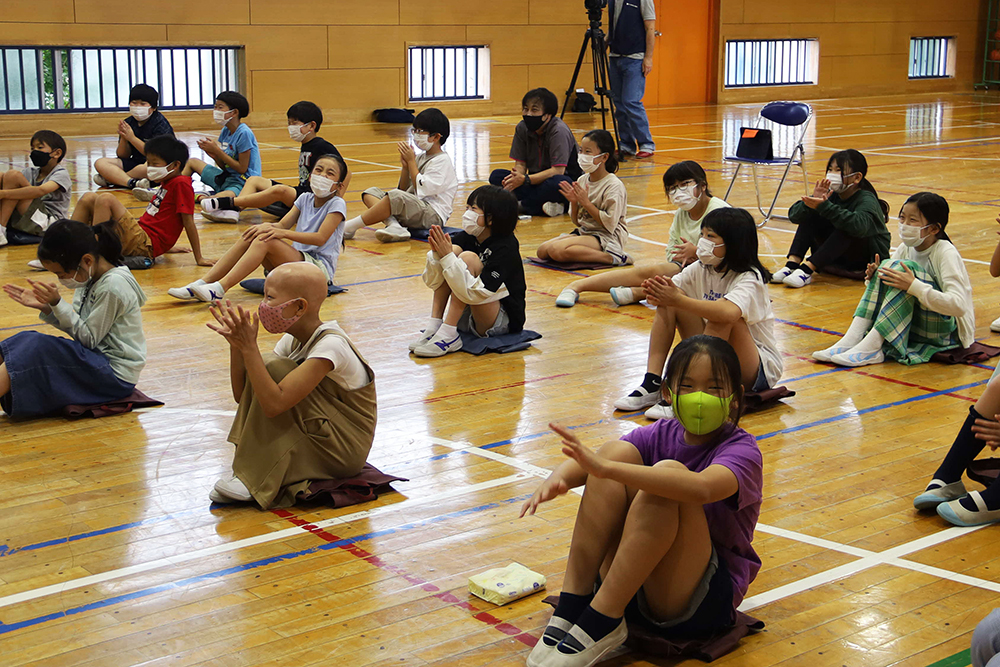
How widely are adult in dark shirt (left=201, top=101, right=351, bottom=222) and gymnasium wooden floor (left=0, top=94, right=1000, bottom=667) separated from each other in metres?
1.46

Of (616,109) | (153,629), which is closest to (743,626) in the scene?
(153,629)

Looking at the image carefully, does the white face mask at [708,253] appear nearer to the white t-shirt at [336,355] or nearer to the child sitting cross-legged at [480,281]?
the child sitting cross-legged at [480,281]

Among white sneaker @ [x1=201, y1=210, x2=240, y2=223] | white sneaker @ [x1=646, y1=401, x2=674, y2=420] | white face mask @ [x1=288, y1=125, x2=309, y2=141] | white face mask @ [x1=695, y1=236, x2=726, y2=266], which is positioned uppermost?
white face mask @ [x1=288, y1=125, x2=309, y2=141]

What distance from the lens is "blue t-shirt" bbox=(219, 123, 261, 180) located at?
8.47 meters

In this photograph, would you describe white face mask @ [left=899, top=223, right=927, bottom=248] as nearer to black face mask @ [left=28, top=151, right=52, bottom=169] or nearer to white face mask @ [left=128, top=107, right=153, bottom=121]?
black face mask @ [left=28, top=151, right=52, bottom=169]

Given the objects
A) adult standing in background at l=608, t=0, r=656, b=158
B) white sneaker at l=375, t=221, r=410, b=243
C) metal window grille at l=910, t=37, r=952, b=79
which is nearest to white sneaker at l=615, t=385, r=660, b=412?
white sneaker at l=375, t=221, r=410, b=243

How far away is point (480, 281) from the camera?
203 inches

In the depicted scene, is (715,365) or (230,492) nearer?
(715,365)

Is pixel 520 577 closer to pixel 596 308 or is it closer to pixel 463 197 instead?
pixel 596 308

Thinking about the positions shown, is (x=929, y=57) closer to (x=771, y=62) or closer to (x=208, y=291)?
(x=771, y=62)

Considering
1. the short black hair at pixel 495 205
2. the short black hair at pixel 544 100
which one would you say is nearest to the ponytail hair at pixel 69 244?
the short black hair at pixel 495 205

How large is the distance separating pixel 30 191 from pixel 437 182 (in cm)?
260

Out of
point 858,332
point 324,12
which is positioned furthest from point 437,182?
point 324,12

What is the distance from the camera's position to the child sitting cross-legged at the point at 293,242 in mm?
5898
